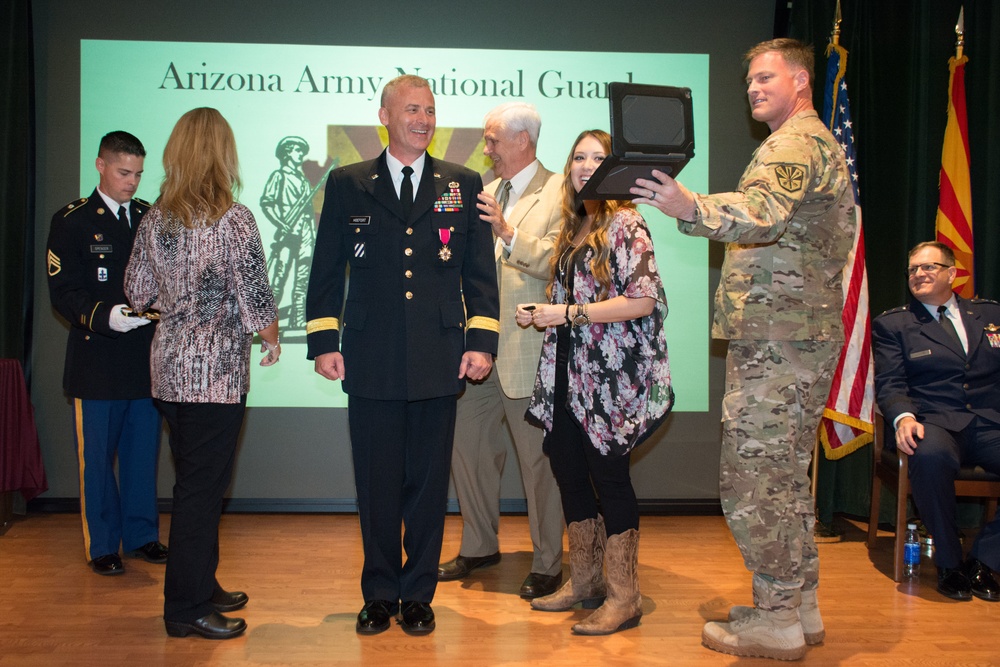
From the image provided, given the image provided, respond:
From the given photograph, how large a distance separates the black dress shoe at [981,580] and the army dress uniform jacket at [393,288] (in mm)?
2225

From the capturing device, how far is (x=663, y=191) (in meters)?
2.33

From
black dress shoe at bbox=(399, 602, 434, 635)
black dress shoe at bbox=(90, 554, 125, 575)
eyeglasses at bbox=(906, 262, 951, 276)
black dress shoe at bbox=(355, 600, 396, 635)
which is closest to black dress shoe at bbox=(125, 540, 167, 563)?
black dress shoe at bbox=(90, 554, 125, 575)

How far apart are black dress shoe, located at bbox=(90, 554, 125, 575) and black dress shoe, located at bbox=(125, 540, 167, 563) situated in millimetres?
158

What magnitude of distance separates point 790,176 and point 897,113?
9.15ft

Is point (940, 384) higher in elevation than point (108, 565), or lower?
higher

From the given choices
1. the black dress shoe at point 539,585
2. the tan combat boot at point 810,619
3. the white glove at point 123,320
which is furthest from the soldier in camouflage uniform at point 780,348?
the white glove at point 123,320

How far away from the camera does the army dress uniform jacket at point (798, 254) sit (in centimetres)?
262

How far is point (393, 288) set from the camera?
2896 millimetres

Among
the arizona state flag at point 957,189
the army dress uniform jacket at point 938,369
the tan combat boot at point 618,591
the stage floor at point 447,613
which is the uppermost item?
the arizona state flag at point 957,189

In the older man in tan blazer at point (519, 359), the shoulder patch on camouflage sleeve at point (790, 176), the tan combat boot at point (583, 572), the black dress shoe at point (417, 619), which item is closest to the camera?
the shoulder patch on camouflage sleeve at point (790, 176)

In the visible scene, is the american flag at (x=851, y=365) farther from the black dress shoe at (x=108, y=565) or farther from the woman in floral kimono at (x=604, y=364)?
the black dress shoe at (x=108, y=565)

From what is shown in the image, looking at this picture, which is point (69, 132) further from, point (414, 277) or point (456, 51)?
point (414, 277)

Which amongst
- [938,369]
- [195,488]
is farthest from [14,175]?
[938,369]

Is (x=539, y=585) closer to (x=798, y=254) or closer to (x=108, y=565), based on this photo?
(x=798, y=254)
